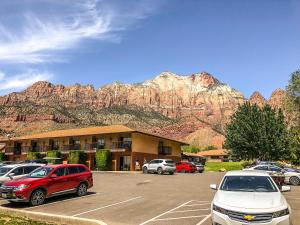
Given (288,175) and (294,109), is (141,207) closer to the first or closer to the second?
(288,175)

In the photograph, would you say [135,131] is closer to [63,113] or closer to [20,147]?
[20,147]

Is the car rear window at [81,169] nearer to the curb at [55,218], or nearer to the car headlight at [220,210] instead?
the curb at [55,218]

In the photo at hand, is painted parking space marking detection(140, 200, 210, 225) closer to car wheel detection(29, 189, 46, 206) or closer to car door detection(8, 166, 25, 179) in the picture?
car wheel detection(29, 189, 46, 206)

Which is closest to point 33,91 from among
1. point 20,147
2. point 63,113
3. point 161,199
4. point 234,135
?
point 63,113

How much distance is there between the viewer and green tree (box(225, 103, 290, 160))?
58.4m

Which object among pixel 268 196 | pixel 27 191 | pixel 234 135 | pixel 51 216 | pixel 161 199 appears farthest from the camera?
pixel 234 135

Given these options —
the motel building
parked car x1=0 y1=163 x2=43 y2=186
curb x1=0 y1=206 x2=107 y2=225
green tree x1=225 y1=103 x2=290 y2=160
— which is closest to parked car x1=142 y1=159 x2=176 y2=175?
the motel building

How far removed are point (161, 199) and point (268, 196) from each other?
9.15 meters

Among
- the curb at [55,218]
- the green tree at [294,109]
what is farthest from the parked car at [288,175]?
the green tree at [294,109]

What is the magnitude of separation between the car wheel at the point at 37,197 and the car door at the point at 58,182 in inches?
14.9

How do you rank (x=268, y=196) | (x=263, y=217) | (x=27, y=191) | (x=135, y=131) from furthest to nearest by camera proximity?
(x=135, y=131) → (x=27, y=191) → (x=268, y=196) → (x=263, y=217)

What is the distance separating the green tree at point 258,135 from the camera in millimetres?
58375

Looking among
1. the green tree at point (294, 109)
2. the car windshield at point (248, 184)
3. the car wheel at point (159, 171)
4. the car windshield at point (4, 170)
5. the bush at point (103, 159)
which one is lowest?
the car wheel at point (159, 171)

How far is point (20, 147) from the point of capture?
64.9 m
